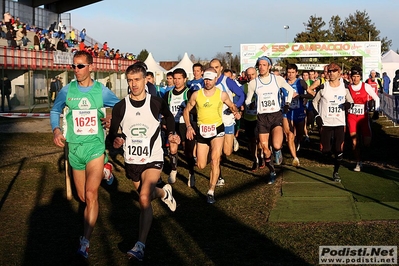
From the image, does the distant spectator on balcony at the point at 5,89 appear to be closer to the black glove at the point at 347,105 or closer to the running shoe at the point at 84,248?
the black glove at the point at 347,105

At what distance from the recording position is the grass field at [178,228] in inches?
246

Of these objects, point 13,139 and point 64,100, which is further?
point 13,139

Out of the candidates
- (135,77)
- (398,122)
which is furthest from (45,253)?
(398,122)

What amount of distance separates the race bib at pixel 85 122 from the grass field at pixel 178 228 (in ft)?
4.22

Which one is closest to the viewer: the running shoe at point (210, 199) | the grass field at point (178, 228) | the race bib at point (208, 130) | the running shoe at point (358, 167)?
the grass field at point (178, 228)

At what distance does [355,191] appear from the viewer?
31.7 feet

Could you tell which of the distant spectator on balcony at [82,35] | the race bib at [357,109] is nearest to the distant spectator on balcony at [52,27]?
the distant spectator on balcony at [82,35]

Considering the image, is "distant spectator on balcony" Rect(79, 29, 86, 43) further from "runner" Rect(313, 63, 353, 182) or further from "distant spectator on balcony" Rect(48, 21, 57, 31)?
"runner" Rect(313, 63, 353, 182)

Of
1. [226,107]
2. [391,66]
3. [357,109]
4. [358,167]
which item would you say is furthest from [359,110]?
[391,66]

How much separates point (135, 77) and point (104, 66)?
33.3m

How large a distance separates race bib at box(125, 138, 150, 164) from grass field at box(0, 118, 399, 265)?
97 cm

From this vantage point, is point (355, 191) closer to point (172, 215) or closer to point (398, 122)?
point (172, 215)

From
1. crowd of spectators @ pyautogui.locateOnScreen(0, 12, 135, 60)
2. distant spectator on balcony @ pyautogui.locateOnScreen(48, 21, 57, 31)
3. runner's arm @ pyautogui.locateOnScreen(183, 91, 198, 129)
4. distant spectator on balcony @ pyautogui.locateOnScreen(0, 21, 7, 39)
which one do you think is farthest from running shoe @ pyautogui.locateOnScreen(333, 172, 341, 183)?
distant spectator on balcony @ pyautogui.locateOnScreen(48, 21, 57, 31)

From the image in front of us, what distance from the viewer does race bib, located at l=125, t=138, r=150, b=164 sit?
6.56m
